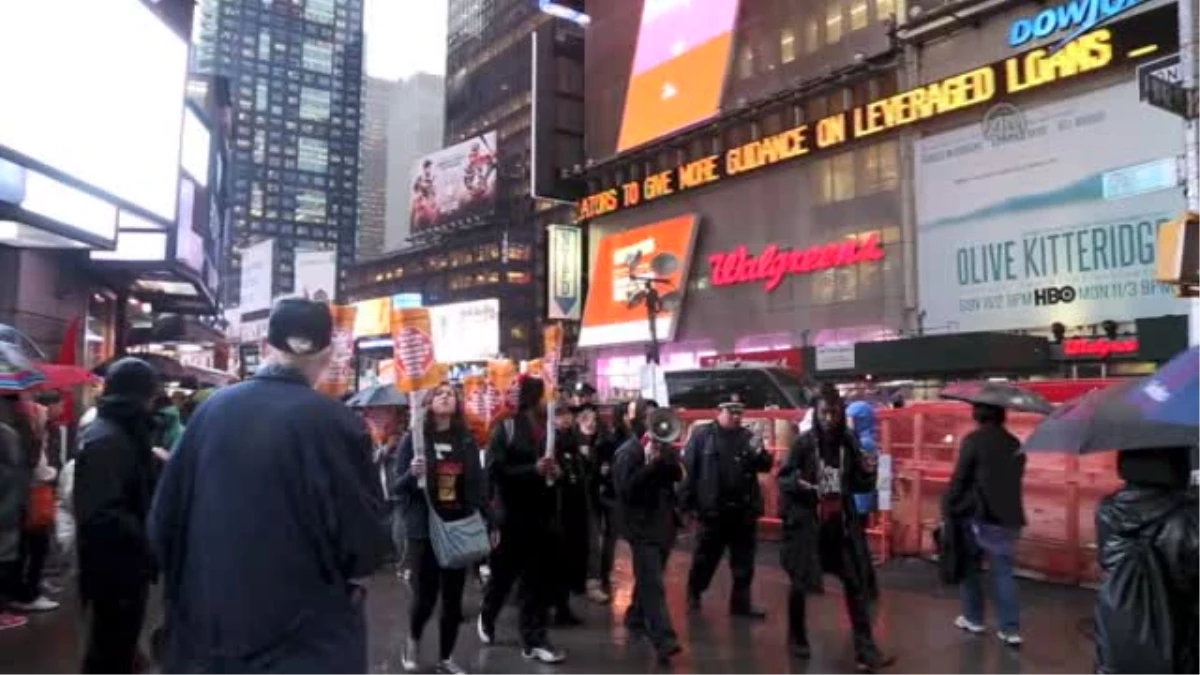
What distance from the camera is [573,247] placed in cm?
5316

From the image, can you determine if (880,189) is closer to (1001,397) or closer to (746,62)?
(746,62)

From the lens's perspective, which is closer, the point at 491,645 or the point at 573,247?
the point at 491,645

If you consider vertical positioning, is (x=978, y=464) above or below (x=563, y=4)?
below

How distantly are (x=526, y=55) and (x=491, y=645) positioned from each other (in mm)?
79628

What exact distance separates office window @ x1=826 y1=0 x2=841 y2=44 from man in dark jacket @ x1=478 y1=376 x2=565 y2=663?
33819mm

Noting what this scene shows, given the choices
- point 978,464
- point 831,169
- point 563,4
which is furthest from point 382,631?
point 563,4

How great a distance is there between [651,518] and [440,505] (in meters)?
1.65

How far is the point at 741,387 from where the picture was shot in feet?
84.8

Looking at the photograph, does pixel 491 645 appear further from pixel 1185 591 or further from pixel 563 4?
pixel 563 4

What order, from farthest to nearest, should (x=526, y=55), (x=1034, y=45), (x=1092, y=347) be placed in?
1. (x=526, y=55)
2. (x=1034, y=45)
3. (x=1092, y=347)

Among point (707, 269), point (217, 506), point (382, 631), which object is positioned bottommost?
point (382, 631)

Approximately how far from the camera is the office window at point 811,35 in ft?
128

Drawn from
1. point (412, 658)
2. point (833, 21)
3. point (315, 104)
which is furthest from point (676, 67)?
point (315, 104)

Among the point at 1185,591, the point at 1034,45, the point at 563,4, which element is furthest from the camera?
the point at 563,4
